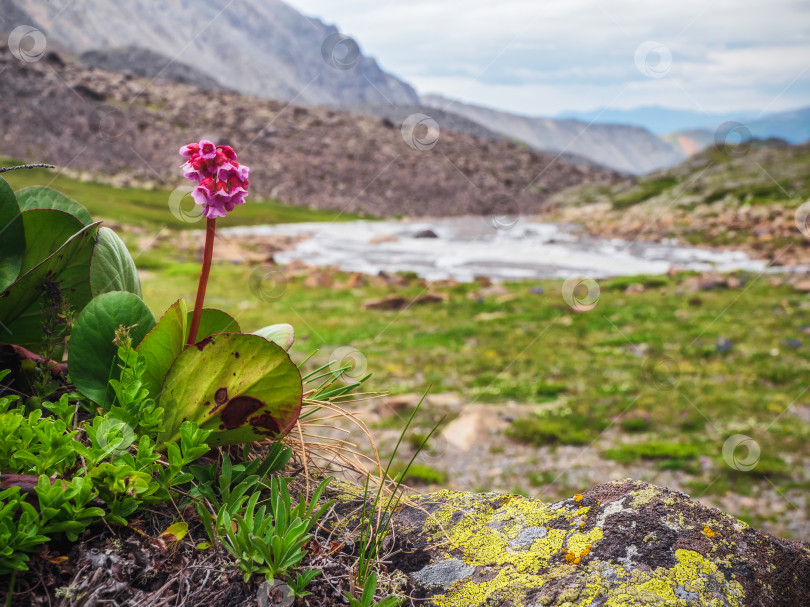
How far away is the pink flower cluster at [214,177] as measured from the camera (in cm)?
178

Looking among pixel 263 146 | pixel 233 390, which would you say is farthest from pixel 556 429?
pixel 263 146

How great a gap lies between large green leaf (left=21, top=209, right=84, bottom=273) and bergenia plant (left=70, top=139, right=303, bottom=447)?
43cm

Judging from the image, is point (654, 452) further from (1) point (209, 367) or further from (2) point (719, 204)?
(2) point (719, 204)

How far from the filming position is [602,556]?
1694 mm

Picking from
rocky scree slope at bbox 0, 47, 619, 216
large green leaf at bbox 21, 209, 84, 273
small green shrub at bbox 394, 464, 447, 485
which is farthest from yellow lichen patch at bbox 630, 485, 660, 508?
rocky scree slope at bbox 0, 47, 619, 216

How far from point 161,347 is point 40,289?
54 cm

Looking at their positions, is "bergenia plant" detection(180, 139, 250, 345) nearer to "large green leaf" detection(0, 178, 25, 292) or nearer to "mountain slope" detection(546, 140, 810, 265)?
"large green leaf" detection(0, 178, 25, 292)

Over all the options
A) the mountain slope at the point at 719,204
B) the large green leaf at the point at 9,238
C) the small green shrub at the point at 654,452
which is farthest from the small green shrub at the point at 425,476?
the mountain slope at the point at 719,204

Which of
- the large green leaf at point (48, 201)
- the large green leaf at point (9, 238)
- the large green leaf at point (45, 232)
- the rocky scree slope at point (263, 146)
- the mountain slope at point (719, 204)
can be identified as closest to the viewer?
the large green leaf at point (9, 238)

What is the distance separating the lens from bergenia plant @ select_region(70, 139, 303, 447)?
5.86ft

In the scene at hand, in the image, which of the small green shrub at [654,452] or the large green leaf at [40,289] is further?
the small green shrub at [654,452]

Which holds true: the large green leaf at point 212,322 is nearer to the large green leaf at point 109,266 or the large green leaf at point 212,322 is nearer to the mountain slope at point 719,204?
the large green leaf at point 109,266

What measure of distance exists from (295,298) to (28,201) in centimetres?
1604

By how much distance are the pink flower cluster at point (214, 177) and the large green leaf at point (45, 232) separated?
2.15 ft
